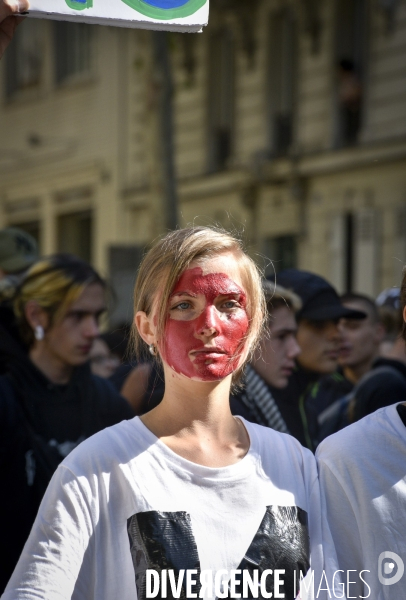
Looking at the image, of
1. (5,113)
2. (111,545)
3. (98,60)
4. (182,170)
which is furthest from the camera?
(5,113)

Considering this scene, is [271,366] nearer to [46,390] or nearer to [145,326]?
[46,390]

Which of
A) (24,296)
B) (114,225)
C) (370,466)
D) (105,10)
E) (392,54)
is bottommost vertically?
(370,466)

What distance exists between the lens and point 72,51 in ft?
69.2

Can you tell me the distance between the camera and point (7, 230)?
548 centimetres

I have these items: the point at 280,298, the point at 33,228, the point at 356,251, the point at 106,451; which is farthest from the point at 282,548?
the point at 33,228

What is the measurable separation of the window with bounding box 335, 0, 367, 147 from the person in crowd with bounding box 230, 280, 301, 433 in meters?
11.8

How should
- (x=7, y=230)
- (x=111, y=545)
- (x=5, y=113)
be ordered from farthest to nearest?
1. (x=5, y=113)
2. (x=7, y=230)
3. (x=111, y=545)

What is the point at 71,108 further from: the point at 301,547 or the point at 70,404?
the point at 301,547

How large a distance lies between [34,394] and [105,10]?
1.76 m

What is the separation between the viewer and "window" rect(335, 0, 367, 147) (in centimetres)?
1566

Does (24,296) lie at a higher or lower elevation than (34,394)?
higher

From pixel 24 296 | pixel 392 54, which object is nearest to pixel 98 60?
pixel 392 54

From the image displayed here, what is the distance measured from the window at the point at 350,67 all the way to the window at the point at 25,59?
7874 mm

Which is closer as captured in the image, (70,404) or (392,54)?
(70,404)
